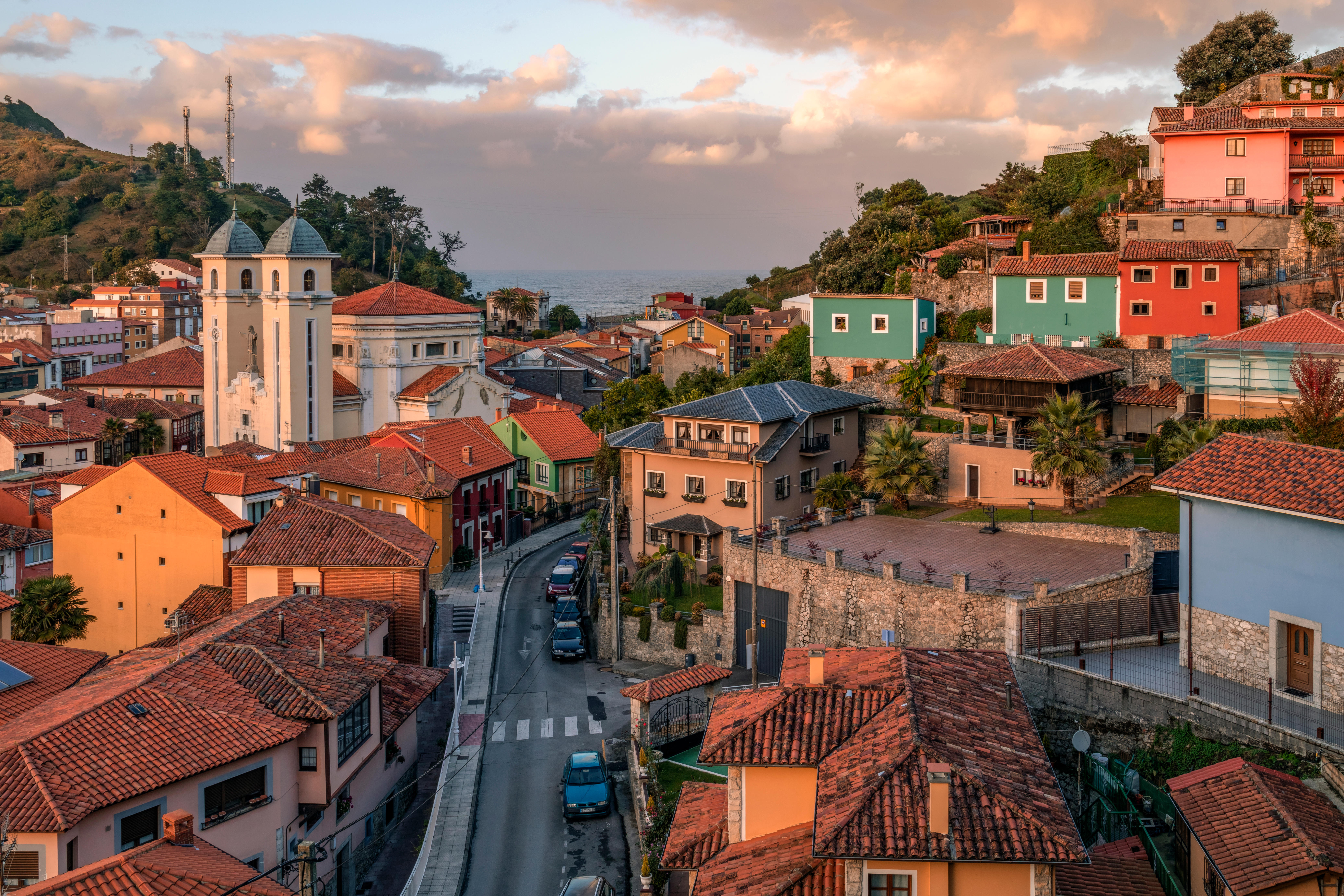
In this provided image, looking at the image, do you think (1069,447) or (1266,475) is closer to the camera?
(1266,475)

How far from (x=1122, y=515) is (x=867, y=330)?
19.0 m

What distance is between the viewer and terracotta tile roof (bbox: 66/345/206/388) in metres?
93.7

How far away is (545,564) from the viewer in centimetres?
5072

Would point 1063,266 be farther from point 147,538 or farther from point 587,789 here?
point 147,538

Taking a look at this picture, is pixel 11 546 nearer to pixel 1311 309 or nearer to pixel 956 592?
pixel 956 592

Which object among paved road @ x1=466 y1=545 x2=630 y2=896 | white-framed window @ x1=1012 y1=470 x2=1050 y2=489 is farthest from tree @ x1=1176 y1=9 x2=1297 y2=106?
paved road @ x1=466 y1=545 x2=630 y2=896

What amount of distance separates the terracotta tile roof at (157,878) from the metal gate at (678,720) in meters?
Answer: 12.2

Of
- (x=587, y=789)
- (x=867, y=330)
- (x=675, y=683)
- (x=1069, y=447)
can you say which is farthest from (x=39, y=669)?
(x=867, y=330)

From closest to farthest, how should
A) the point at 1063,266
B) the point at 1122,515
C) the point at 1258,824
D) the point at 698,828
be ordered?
the point at 1258,824, the point at 698,828, the point at 1122,515, the point at 1063,266

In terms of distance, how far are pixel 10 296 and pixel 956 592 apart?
140 meters

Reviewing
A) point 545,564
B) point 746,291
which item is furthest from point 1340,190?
point 746,291

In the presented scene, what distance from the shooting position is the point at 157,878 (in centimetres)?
1736

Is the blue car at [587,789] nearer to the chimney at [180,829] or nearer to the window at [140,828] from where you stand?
the window at [140,828]

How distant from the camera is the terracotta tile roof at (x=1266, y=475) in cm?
2142
